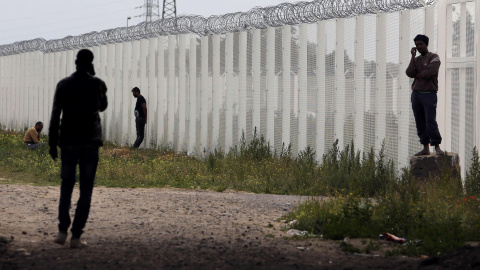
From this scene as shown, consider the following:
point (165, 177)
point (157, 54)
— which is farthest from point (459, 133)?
point (157, 54)

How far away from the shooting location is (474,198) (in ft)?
33.0

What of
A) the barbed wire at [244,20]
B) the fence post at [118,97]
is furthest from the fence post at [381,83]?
the fence post at [118,97]

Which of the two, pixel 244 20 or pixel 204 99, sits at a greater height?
pixel 244 20

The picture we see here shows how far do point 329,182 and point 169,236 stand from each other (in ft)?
16.8

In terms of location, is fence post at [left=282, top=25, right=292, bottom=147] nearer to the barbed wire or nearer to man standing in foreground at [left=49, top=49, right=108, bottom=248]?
the barbed wire

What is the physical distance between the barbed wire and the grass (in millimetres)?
2640

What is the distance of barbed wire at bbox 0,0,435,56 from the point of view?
14.3 meters

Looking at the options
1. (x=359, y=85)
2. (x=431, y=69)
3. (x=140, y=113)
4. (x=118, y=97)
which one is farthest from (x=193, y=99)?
(x=431, y=69)

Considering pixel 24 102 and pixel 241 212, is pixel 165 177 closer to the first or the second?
pixel 241 212

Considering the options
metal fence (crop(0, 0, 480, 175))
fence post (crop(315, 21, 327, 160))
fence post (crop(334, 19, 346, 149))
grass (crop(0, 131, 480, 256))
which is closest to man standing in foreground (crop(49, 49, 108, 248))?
grass (crop(0, 131, 480, 256))

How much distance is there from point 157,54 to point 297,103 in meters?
6.56

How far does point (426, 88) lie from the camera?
11820mm

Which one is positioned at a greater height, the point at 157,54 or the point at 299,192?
the point at 157,54

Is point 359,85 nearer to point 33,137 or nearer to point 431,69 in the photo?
point 431,69
